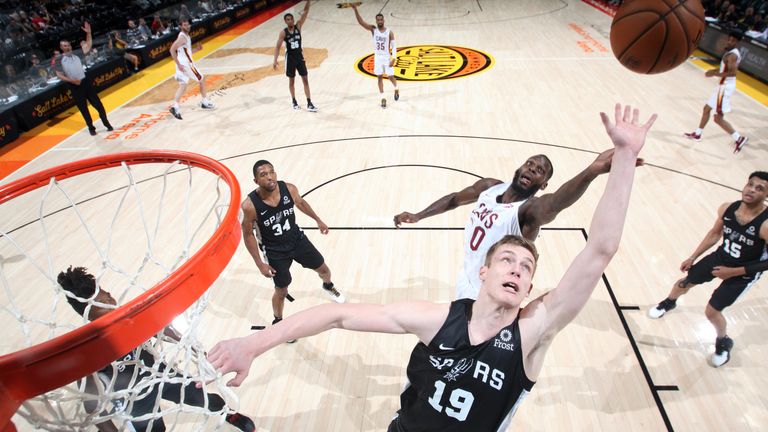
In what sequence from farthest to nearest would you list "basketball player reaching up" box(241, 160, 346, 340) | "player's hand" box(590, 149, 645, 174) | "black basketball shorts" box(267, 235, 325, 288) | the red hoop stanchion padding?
"black basketball shorts" box(267, 235, 325, 288), "basketball player reaching up" box(241, 160, 346, 340), "player's hand" box(590, 149, 645, 174), the red hoop stanchion padding

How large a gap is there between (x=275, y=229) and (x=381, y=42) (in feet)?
18.3

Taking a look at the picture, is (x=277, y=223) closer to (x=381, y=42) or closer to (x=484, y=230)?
(x=484, y=230)

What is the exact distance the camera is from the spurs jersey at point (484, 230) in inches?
110

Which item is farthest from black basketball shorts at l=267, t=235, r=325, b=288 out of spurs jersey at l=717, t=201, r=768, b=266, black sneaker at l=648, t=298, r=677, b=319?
spurs jersey at l=717, t=201, r=768, b=266

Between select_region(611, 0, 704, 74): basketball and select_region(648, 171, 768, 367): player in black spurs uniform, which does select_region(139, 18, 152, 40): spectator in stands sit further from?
select_region(648, 171, 768, 367): player in black spurs uniform

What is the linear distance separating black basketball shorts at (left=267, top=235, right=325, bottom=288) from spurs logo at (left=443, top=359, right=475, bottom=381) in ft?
7.07

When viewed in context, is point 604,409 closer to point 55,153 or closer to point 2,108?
point 55,153

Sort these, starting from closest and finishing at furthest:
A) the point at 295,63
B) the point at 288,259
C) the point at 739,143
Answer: the point at 288,259
the point at 739,143
the point at 295,63

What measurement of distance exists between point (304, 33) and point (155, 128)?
737 cm

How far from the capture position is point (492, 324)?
5.30 feet

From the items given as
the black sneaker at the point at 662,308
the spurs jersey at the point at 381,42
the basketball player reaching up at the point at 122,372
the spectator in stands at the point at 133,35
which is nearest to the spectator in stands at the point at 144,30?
the spectator in stands at the point at 133,35

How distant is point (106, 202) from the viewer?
578 centimetres

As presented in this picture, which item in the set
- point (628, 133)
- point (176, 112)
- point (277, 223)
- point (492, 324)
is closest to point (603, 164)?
point (628, 133)

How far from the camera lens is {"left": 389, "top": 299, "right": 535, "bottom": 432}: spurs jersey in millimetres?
1596
